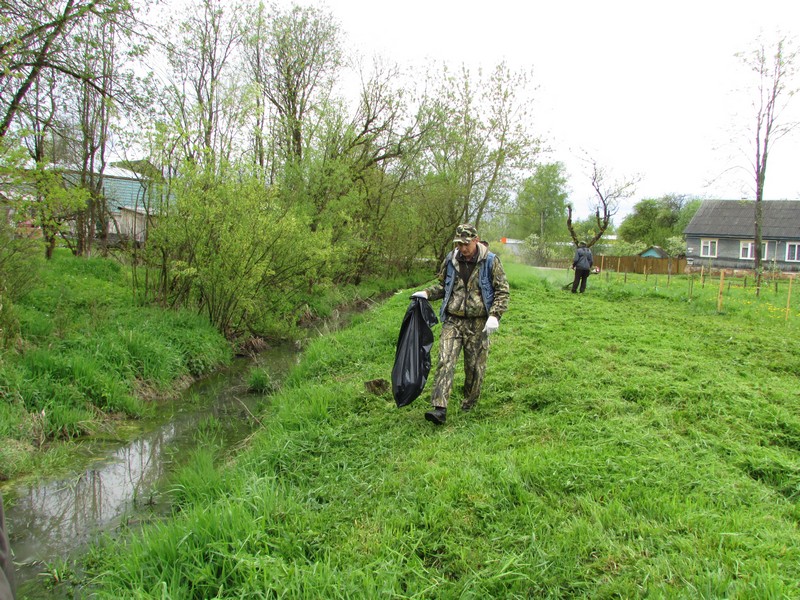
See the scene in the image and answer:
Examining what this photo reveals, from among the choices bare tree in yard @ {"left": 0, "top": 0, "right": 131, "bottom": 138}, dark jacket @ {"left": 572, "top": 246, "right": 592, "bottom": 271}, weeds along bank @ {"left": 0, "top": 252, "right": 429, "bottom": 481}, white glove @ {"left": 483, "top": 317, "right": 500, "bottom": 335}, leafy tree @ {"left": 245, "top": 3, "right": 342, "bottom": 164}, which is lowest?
weeds along bank @ {"left": 0, "top": 252, "right": 429, "bottom": 481}

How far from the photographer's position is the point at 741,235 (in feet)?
127

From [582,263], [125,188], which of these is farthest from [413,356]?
[125,188]

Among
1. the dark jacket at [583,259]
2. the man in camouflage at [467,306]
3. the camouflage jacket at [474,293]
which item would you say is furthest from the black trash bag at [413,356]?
the dark jacket at [583,259]

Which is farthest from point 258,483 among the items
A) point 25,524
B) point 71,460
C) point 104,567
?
point 71,460

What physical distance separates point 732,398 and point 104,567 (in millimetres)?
5967

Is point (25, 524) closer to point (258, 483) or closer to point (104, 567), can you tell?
point (104, 567)

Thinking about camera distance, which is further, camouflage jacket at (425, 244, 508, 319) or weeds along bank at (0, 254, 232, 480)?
weeds along bank at (0, 254, 232, 480)

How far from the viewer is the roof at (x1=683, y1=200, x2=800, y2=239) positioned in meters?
37.8

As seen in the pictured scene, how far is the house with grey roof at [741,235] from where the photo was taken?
1469 inches

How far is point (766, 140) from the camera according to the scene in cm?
2231

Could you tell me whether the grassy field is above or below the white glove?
below

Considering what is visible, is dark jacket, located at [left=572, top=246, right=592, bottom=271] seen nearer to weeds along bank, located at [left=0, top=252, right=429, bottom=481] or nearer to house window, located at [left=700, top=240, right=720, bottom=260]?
weeds along bank, located at [left=0, top=252, right=429, bottom=481]

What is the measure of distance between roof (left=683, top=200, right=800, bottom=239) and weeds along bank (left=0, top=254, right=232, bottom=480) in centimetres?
4193

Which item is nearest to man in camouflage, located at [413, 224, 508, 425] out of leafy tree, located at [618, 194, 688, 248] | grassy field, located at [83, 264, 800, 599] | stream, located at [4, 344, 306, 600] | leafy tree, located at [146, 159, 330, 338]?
grassy field, located at [83, 264, 800, 599]
